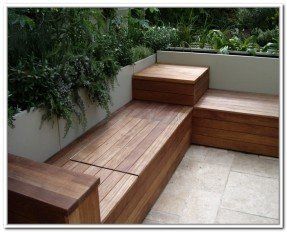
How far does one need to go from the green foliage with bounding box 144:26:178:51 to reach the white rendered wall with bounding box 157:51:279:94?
16 centimetres

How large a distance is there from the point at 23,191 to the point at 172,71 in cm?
276

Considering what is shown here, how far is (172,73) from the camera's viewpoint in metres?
3.83

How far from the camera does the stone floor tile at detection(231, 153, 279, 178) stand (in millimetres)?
3125

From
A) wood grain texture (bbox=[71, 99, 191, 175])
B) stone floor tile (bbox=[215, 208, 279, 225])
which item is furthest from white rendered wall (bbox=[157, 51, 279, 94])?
stone floor tile (bbox=[215, 208, 279, 225])

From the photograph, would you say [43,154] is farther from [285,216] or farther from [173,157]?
[285,216]

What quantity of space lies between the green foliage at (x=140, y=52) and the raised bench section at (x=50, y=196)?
2314 millimetres

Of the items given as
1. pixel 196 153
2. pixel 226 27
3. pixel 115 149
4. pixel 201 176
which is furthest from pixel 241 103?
pixel 226 27

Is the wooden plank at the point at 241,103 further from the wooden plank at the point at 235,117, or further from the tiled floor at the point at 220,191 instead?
the tiled floor at the point at 220,191

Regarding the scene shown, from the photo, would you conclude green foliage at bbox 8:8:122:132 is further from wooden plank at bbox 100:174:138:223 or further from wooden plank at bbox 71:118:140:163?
wooden plank at bbox 100:174:138:223

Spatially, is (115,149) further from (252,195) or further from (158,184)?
(252,195)

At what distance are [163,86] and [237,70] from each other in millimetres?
1096

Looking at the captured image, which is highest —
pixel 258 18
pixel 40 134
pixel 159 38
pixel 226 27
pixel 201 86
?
pixel 258 18

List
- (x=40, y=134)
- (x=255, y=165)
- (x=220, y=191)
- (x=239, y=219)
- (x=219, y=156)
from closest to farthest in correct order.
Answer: (x=40, y=134) < (x=239, y=219) < (x=220, y=191) < (x=255, y=165) < (x=219, y=156)

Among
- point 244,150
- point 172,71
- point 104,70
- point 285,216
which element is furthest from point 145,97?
point 285,216
